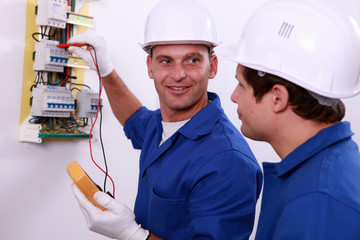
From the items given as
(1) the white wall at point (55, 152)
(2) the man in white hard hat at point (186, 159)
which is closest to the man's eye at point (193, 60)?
(2) the man in white hard hat at point (186, 159)

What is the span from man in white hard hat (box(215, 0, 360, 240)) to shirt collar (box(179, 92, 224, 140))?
1.21 feet

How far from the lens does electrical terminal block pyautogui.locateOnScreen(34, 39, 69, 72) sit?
5.72ft

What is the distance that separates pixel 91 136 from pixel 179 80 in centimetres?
83

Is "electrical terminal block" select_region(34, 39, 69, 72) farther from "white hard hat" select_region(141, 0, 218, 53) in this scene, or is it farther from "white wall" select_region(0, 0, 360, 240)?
"white hard hat" select_region(141, 0, 218, 53)

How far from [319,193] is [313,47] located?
34cm

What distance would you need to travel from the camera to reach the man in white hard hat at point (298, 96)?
76cm

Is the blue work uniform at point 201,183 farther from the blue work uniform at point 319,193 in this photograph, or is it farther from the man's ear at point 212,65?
the blue work uniform at point 319,193

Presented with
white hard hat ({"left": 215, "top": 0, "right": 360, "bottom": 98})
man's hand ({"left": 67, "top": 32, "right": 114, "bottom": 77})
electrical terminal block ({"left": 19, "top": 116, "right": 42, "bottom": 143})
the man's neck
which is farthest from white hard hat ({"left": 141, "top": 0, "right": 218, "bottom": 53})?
electrical terminal block ({"left": 19, "top": 116, "right": 42, "bottom": 143})

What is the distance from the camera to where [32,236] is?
6.17ft

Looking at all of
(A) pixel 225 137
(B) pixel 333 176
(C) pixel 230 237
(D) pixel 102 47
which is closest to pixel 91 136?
(D) pixel 102 47

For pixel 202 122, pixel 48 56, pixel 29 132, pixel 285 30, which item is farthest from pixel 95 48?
pixel 285 30

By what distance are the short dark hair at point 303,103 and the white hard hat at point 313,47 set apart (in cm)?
2

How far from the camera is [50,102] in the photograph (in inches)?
69.2

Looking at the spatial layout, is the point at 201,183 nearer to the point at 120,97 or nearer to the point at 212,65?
the point at 212,65
